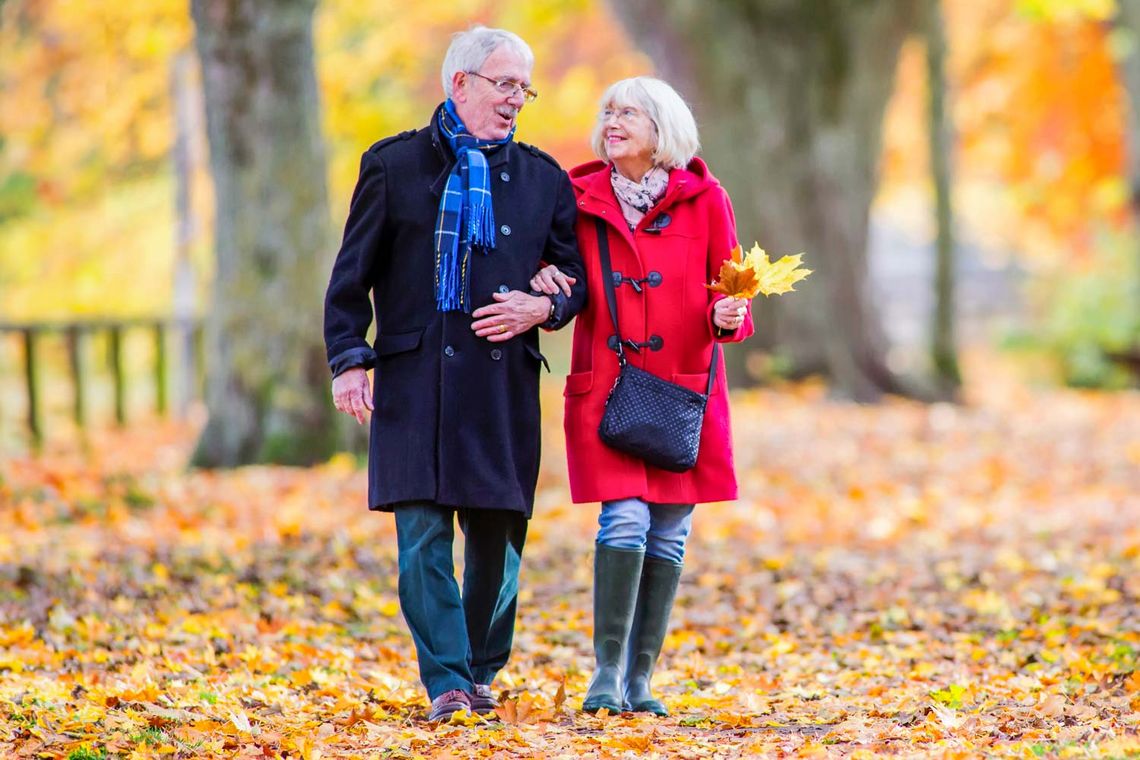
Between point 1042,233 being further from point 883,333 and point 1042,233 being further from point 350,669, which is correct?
point 350,669

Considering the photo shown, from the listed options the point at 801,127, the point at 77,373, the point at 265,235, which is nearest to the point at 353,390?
the point at 265,235

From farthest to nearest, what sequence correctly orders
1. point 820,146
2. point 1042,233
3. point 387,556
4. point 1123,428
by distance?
point 1042,233, point 820,146, point 1123,428, point 387,556

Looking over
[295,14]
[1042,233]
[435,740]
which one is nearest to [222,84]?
[295,14]

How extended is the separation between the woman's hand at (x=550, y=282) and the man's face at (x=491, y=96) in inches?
16.6

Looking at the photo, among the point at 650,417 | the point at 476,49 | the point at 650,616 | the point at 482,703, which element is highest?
→ the point at 476,49

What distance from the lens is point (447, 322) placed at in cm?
453

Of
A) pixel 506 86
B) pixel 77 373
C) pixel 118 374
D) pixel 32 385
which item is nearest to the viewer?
pixel 506 86

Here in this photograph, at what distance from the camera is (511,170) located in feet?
15.3

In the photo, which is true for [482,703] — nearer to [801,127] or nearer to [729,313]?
[729,313]

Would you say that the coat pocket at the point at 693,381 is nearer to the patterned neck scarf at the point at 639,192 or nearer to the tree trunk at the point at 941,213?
the patterned neck scarf at the point at 639,192

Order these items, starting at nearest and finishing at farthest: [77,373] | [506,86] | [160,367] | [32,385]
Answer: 1. [506,86]
2. [32,385]
3. [77,373]
4. [160,367]

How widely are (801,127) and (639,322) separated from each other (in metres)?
10.9

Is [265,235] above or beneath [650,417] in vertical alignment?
above

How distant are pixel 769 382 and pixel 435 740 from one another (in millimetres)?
11537
